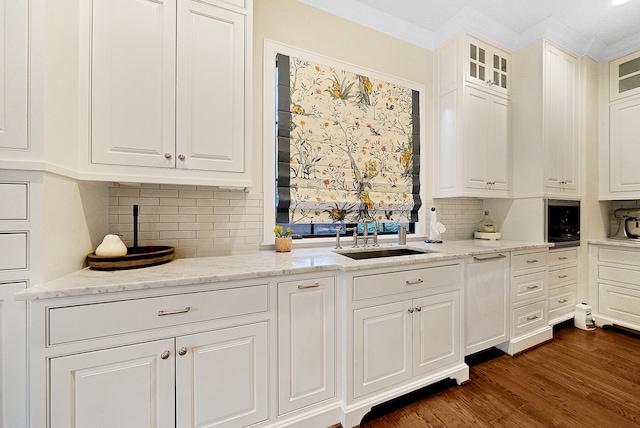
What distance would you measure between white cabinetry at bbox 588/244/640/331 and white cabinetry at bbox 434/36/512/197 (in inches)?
51.9

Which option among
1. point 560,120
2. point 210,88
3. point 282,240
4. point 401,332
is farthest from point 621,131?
point 210,88

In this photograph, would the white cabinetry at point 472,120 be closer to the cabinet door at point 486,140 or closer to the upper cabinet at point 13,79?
the cabinet door at point 486,140

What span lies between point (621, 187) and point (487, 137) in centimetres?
168

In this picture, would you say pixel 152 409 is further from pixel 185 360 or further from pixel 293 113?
pixel 293 113

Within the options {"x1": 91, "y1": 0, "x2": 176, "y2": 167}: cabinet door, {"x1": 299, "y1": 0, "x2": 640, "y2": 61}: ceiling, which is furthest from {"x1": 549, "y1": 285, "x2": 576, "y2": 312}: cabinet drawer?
{"x1": 91, "y1": 0, "x2": 176, "y2": 167}: cabinet door

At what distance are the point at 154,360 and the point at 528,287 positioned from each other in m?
2.99

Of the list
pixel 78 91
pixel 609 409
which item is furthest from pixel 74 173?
pixel 609 409

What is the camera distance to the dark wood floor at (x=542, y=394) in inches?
65.3

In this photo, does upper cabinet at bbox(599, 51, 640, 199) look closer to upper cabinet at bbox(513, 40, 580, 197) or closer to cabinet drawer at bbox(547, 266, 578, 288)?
upper cabinet at bbox(513, 40, 580, 197)

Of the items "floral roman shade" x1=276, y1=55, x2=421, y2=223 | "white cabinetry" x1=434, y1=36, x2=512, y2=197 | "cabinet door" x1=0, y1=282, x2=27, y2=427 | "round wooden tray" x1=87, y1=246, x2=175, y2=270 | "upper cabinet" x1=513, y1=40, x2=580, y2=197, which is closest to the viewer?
"cabinet door" x1=0, y1=282, x2=27, y2=427

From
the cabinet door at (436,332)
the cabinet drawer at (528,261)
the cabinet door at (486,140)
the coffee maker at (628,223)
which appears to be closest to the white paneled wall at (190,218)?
the cabinet door at (436,332)

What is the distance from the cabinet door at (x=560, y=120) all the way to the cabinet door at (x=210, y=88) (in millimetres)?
2955

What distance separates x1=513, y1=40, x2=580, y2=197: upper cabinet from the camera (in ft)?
8.91

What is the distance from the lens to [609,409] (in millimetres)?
1735
